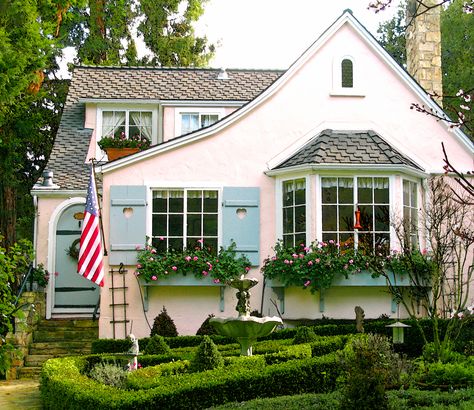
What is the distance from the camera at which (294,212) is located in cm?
1595

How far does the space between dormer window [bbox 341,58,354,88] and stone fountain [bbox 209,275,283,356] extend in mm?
6216

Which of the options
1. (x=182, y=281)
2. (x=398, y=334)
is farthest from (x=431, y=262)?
(x=182, y=281)

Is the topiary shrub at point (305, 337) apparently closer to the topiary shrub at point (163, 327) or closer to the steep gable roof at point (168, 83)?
the topiary shrub at point (163, 327)

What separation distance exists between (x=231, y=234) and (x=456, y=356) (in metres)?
5.52

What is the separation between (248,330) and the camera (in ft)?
38.8

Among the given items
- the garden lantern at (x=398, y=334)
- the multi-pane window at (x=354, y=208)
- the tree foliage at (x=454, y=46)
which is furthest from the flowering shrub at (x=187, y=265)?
the tree foliage at (x=454, y=46)

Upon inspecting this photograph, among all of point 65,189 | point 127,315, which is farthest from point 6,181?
point 127,315

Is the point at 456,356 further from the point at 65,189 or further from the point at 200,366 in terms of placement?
the point at 65,189

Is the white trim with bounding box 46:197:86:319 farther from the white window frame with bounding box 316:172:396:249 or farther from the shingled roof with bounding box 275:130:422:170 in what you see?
the white window frame with bounding box 316:172:396:249

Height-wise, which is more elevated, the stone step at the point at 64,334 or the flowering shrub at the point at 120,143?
the flowering shrub at the point at 120,143

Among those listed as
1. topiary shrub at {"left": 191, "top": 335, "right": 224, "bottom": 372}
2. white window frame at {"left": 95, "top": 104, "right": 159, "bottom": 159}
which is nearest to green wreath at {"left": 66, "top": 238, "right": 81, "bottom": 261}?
white window frame at {"left": 95, "top": 104, "right": 159, "bottom": 159}

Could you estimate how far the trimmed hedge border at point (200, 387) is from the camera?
28.6 feet

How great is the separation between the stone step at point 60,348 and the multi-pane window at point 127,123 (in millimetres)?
5847

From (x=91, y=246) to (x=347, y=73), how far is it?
6518mm
